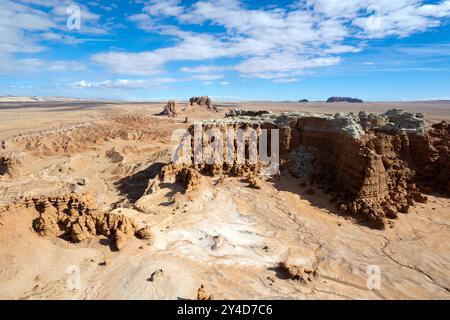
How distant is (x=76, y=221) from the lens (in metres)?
8.43

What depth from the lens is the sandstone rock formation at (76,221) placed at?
824cm

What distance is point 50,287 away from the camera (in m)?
6.73

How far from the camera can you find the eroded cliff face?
11.8 metres

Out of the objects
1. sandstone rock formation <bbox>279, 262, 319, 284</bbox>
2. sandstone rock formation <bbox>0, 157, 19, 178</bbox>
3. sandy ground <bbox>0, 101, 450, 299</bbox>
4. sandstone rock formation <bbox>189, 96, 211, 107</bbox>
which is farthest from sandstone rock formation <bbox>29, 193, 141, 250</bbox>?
sandstone rock formation <bbox>189, 96, 211, 107</bbox>

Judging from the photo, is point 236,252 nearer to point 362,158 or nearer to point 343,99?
point 362,158

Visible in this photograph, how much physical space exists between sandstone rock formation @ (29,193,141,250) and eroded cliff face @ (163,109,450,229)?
451 centimetres

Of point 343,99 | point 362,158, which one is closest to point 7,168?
point 362,158

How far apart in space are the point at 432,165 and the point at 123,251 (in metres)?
13.0

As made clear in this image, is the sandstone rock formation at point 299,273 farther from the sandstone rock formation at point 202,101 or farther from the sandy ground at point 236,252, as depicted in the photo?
the sandstone rock formation at point 202,101

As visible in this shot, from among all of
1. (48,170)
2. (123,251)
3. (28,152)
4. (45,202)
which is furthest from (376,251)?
(28,152)

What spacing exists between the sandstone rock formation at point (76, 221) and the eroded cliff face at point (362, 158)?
4515mm
